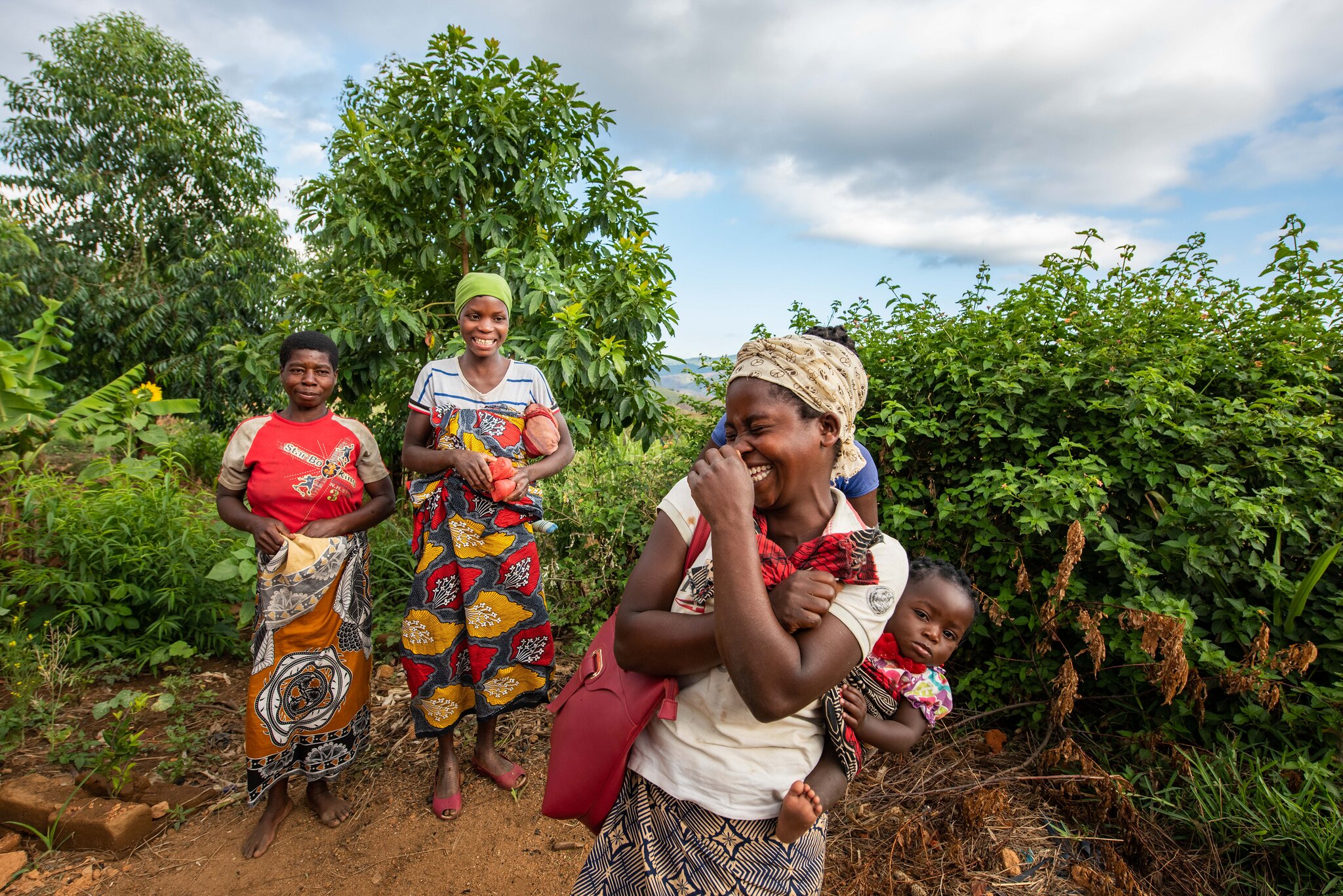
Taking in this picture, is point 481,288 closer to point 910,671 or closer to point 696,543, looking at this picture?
point 696,543

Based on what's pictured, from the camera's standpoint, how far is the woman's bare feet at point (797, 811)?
4.07ft

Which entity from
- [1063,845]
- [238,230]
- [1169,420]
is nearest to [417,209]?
[1169,420]

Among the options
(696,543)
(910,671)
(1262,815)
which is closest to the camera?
(696,543)

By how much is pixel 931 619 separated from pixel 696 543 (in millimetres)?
945

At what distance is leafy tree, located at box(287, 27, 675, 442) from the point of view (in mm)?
3926

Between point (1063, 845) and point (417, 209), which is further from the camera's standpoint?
point (417, 209)

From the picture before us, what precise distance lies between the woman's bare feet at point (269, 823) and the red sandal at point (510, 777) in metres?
0.78

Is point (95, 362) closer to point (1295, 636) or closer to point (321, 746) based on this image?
point (321, 746)

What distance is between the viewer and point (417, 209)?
443 centimetres

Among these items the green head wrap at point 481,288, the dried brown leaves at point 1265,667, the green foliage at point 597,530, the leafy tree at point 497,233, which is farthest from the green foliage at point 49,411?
the dried brown leaves at point 1265,667

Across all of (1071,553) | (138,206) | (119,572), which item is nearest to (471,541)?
(1071,553)

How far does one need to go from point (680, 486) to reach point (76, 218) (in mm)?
12072

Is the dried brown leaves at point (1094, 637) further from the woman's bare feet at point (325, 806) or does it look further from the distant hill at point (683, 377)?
the woman's bare feet at point (325, 806)

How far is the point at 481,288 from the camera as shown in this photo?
2805mm
